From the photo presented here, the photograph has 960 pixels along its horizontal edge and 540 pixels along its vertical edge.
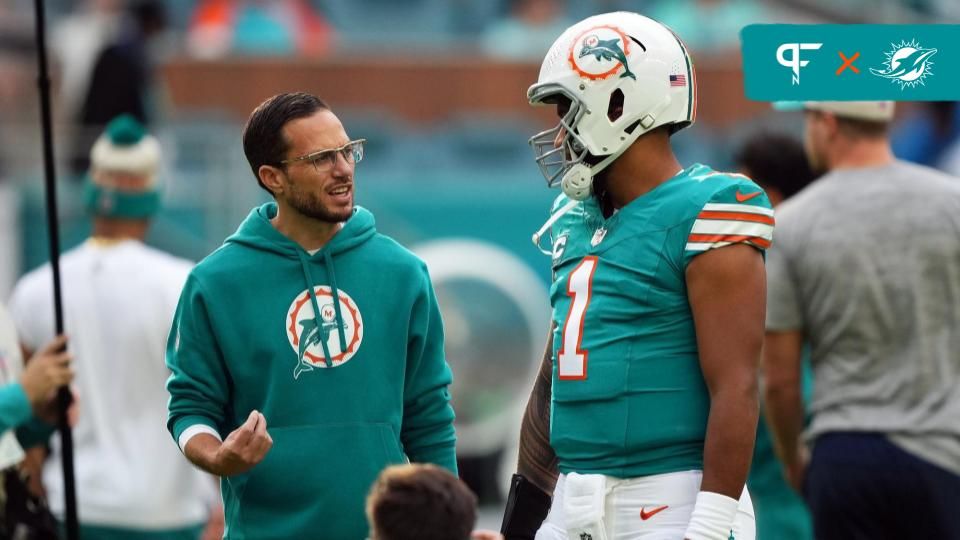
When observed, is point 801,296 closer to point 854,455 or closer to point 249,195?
point 854,455

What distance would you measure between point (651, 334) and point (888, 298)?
2.07 m

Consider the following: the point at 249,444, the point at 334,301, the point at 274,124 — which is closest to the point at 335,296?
the point at 334,301

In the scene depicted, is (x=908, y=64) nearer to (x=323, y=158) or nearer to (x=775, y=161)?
(x=775, y=161)

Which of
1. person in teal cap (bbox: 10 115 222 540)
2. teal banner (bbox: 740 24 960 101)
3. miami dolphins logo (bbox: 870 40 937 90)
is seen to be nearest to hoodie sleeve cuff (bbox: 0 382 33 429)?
person in teal cap (bbox: 10 115 222 540)

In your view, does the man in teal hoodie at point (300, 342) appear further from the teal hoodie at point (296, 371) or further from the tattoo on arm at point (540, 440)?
the tattoo on arm at point (540, 440)

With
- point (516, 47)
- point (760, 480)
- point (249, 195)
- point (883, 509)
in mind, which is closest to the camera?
point (883, 509)

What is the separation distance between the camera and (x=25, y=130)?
34.5 feet

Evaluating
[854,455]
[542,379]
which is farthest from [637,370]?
[854,455]

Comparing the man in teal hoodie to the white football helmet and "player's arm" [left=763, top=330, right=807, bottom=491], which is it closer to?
the white football helmet

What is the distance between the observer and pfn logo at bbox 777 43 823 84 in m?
5.26

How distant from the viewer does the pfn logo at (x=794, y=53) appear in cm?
526

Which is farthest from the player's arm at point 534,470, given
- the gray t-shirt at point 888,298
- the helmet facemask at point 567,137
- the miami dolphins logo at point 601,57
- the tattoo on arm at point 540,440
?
the gray t-shirt at point 888,298

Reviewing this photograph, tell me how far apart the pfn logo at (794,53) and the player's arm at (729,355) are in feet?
4.36

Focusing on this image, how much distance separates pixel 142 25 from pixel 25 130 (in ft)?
4.31
